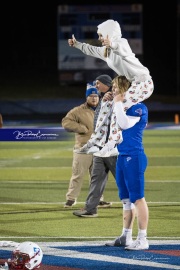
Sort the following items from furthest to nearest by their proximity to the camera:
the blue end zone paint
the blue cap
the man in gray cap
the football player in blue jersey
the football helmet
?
the blue cap < the man in gray cap < the football player in blue jersey < the blue end zone paint < the football helmet

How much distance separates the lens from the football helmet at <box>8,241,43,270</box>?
9.24 m

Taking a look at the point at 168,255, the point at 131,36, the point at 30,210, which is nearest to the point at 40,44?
the point at 131,36

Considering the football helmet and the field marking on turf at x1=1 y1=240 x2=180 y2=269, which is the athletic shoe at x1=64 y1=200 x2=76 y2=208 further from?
the football helmet

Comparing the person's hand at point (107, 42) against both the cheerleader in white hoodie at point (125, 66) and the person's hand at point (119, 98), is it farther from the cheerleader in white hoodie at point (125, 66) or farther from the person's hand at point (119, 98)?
the person's hand at point (119, 98)

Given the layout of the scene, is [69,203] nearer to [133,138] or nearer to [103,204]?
[103,204]

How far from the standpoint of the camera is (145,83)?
1070cm

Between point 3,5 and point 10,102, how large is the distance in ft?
57.9

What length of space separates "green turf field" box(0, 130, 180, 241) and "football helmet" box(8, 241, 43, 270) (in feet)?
6.98

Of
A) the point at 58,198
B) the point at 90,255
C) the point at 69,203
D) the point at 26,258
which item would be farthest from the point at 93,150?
the point at 58,198

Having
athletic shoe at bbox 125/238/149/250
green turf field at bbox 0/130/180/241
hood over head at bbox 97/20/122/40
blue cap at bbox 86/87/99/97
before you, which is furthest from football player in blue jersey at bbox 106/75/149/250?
blue cap at bbox 86/87/99/97

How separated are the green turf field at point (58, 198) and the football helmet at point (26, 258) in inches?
83.7

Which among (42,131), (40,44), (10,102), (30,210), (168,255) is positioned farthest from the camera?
(40,44)

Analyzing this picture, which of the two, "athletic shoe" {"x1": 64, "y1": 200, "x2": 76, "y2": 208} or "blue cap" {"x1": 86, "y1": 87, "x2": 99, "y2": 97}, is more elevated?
"blue cap" {"x1": 86, "y1": 87, "x2": 99, "y2": 97}

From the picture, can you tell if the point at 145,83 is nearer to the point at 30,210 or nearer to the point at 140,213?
the point at 140,213
